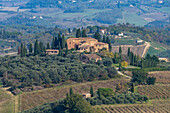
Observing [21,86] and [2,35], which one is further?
[2,35]

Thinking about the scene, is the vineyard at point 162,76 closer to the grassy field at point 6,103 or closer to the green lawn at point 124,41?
the grassy field at point 6,103

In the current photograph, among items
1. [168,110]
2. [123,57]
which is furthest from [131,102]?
[123,57]

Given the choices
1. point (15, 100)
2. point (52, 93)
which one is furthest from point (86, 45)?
point (15, 100)

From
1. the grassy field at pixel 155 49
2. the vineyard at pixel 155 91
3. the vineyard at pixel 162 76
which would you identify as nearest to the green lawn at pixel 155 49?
the grassy field at pixel 155 49

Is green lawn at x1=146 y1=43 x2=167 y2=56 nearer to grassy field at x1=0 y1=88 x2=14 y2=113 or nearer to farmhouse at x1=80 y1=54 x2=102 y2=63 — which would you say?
farmhouse at x1=80 y1=54 x2=102 y2=63

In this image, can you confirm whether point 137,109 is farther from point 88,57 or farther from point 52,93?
point 88,57

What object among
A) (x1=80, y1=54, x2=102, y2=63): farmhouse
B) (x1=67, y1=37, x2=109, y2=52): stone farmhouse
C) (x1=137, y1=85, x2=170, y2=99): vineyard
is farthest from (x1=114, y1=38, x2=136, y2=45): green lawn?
(x1=137, y1=85, x2=170, y2=99): vineyard

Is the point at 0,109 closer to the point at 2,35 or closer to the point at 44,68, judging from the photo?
the point at 44,68
